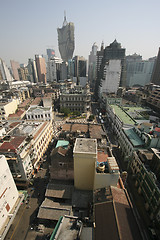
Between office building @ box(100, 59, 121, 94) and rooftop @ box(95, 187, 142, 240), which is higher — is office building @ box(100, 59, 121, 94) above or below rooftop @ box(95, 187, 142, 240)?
above

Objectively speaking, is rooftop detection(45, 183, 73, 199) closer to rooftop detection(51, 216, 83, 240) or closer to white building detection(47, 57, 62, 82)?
rooftop detection(51, 216, 83, 240)

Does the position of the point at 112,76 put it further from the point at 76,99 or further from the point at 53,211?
the point at 53,211

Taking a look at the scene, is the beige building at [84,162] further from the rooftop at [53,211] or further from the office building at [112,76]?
the office building at [112,76]

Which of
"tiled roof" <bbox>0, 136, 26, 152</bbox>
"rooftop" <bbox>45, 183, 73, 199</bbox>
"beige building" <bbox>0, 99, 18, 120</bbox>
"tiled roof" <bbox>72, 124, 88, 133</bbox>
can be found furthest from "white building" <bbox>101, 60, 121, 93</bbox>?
"rooftop" <bbox>45, 183, 73, 199</bbox>

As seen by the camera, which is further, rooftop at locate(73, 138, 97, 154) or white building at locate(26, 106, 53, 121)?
white building at locate(26, 106, 53, 121)

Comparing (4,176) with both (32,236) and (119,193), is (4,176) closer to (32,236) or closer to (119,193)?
(32,236)

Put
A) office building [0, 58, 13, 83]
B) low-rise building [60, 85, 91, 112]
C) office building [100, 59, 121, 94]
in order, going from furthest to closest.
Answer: office building [0, 58, 13, 83] < office building [100, 59, 121, 94] < low-rise building [60, 85, 91, 112]

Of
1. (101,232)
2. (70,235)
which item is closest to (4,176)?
(70,235)

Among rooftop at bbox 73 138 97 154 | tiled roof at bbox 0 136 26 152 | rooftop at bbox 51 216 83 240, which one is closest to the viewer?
rooftop at bbox 51 216 83 240
